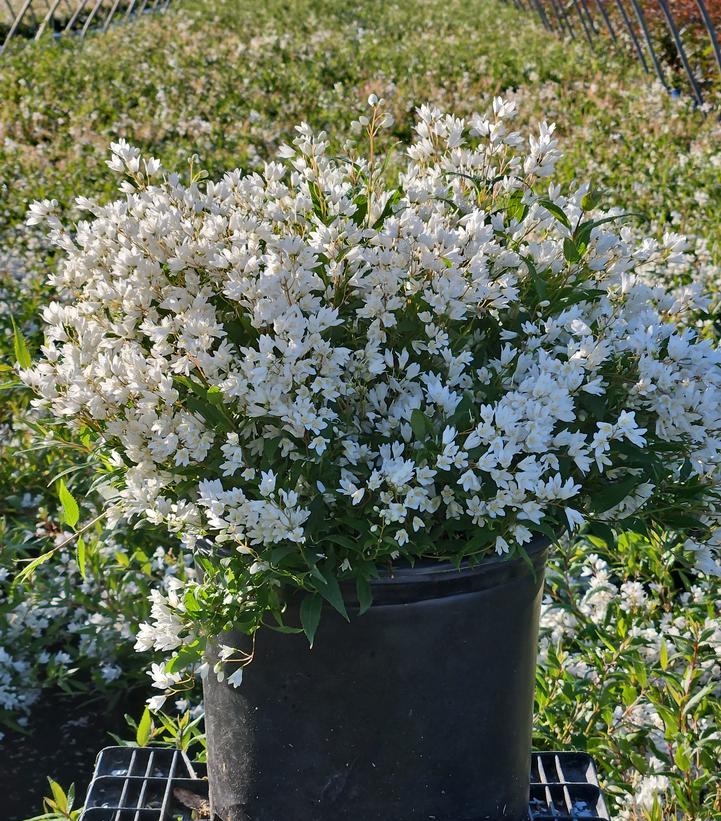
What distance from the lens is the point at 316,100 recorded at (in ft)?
34.4

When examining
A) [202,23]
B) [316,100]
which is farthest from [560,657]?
[202,23]

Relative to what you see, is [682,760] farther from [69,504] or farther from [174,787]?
[69,504]

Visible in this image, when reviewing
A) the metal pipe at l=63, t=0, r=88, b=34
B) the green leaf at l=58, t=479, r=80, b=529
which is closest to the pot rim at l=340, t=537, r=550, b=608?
the green leaf at l=58, t=479, r=80, b=529

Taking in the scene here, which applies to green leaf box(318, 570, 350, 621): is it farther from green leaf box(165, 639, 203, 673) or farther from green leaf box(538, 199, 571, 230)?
green leaf box(538, 199, 571, 230)

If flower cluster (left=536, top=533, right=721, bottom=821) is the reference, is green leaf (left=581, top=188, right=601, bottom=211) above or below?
above

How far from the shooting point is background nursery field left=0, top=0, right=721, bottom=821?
105 inches

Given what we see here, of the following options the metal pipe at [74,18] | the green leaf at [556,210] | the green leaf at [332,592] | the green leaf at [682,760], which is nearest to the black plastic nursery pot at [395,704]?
the green leaf at [332,592]

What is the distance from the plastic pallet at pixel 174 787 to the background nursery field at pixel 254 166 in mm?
83

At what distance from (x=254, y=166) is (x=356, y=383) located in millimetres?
5982

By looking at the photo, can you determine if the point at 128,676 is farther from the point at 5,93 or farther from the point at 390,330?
the point at 5,93

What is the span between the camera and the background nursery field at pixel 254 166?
2672 mm

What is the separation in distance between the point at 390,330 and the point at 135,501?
1.82ft

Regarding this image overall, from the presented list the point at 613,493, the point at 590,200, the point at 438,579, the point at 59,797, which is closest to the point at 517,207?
the point at 590,200

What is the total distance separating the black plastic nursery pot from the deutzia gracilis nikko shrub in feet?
0.32
